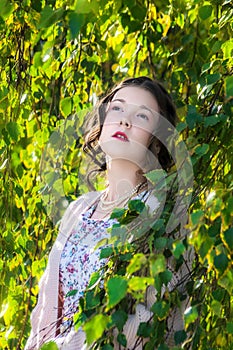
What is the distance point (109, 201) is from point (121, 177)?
8 centimetres

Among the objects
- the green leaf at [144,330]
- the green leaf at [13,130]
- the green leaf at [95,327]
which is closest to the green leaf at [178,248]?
the green leaf at [95,327]

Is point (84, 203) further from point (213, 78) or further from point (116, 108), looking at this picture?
point (213, 78)

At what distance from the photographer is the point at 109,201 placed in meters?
1.92

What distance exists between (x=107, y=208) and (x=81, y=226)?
0.06 metres

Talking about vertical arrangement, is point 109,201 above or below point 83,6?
below

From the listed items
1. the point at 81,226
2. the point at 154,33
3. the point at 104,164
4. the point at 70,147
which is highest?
the point at 154,33

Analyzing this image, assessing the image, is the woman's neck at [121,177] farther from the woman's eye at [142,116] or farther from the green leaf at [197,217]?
the green leaf at [197,217]

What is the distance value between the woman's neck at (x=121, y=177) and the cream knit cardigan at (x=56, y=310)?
77 mm

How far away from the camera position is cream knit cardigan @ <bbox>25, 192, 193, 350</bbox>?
5.59 ft

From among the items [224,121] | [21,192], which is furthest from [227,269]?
[21,192]

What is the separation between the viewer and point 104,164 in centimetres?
205

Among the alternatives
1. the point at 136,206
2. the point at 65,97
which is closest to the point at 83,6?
the point at 136,206

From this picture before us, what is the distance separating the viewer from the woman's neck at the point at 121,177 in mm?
1837

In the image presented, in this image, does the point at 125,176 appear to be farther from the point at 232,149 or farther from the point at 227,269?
the point at 227,269
